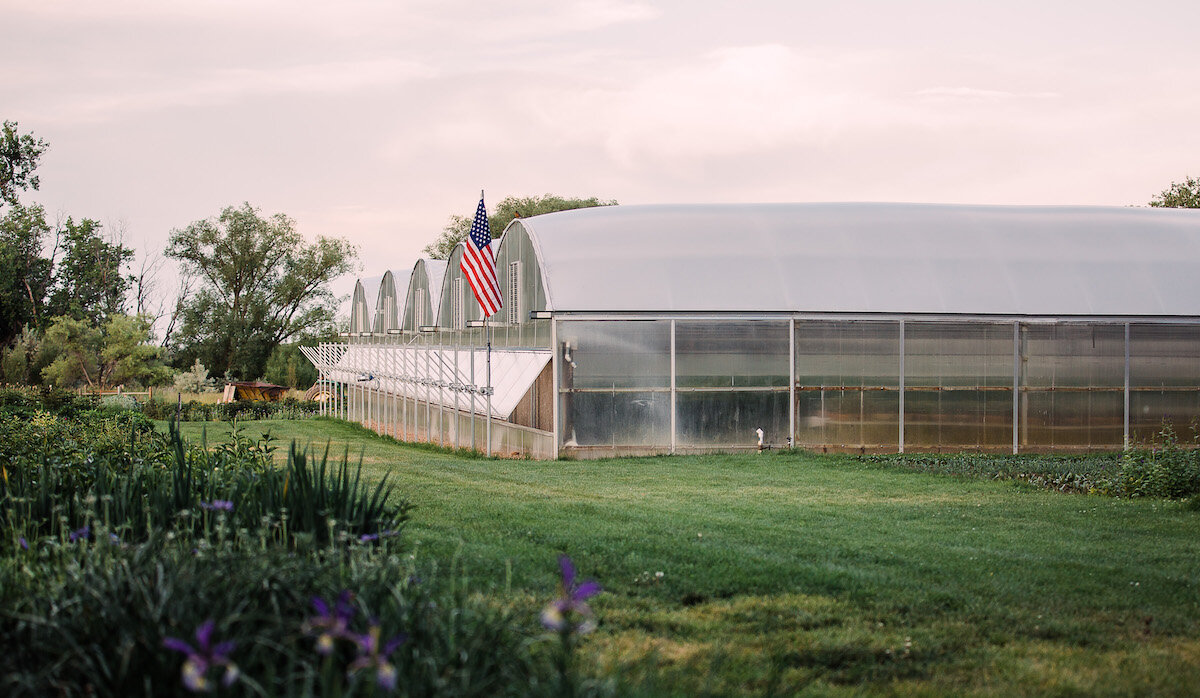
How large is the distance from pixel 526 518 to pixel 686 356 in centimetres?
1042

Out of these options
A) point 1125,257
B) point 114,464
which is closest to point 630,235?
point 1125,257

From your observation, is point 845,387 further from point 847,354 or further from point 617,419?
point 617,419

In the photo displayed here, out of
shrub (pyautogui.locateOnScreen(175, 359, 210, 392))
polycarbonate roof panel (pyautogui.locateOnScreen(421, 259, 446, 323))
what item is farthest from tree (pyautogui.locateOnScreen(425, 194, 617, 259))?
polycarbonate roof panel (pyautogui.locateOnScreen(421, 259, 446, 323))

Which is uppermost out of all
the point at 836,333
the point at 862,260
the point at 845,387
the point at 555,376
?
the point at 862,260

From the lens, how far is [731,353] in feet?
67.0

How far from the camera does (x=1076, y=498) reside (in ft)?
42.6

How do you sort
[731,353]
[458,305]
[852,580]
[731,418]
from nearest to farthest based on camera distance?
[852,580]
[731,418]
[731,353]
[458,305]

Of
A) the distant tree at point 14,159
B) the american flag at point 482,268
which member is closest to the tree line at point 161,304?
the distant tree at point 14,159

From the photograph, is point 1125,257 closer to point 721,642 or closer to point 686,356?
point 686,356

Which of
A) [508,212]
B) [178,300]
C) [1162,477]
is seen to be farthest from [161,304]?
[1162,477]

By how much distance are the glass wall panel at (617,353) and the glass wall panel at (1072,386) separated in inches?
283

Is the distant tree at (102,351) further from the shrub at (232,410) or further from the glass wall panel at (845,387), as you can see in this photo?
the glass wall panel at (845,387)

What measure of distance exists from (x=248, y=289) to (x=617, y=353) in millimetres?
46644

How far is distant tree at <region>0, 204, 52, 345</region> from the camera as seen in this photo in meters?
50.0
